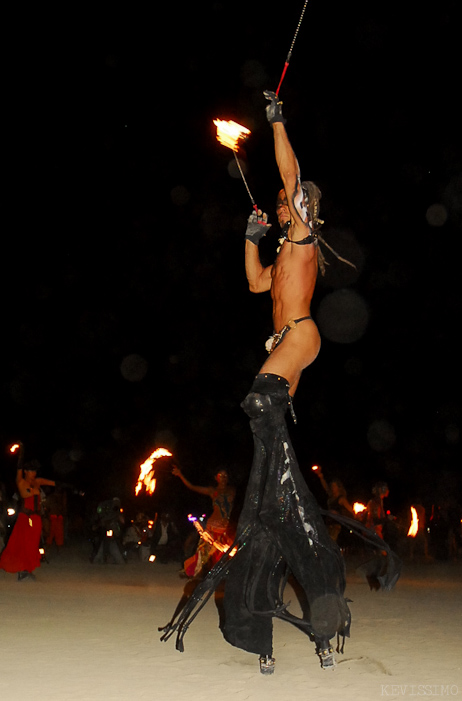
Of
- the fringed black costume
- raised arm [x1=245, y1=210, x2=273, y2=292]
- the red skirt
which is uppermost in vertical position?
raised arm [x1=245, y1=210, x2=273, y2=292]

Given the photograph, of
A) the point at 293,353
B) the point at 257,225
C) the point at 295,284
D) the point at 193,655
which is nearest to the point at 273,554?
the point at 193,655

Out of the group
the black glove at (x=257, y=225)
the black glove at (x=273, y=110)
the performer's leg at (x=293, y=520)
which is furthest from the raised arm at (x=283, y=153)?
the performer's leg at (x=293, y=520)

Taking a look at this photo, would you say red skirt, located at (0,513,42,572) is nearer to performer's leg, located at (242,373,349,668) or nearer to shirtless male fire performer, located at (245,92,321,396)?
performer's leg, located at (242,373,349,668)

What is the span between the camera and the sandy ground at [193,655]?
13.3 ft

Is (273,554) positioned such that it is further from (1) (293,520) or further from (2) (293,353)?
(2) (293,353)

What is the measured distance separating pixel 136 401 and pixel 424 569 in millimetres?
16482

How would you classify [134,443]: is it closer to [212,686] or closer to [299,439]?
[299,439]

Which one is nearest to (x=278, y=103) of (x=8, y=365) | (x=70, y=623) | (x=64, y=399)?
(x=70, y=623)

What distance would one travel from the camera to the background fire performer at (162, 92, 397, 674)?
448 centimetres

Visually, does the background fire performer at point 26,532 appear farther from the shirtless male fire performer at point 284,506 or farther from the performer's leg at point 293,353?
the performer's leg at point 293,353

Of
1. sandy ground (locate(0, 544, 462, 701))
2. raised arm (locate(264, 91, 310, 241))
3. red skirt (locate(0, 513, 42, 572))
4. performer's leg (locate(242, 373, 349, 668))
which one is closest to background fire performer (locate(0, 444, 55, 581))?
red skirt (locate(0, 513, 42, 572))

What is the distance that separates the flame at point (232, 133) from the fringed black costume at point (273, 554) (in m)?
1.48

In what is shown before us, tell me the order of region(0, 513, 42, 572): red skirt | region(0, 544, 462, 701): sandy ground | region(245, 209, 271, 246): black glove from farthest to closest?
region(0, 513, 42, 572): red skirt, region(245, 209, 271, 246): black glove, region(0, 544, 462, 701): sandy ground

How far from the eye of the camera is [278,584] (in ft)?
15.4
